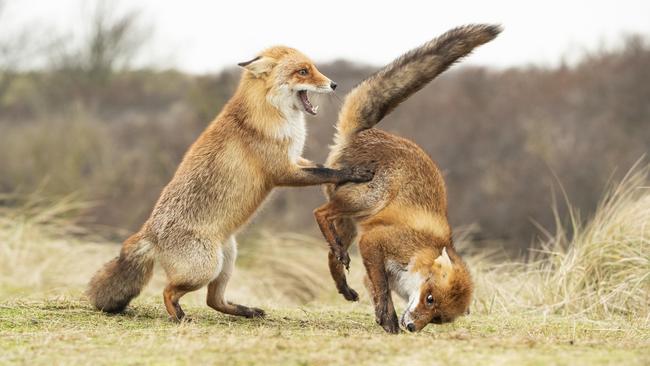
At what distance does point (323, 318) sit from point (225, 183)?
1474 mm

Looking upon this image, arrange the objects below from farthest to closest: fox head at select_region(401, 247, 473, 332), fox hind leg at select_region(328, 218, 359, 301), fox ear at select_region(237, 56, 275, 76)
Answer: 1. fox hind leg at select_region(328, 218, 359, 301)
2. fox ear at select_region(237, 56, 275, 76)
3. fox head at select_region(401, 247, 473, 332)

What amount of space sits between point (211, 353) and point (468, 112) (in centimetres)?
2157

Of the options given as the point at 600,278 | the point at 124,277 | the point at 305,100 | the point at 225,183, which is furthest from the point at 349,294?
the point at 600,278

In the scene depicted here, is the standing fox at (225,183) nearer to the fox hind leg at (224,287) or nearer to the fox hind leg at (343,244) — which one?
the fox hind leg at (224,287)

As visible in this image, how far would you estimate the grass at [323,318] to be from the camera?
4547 millimetres

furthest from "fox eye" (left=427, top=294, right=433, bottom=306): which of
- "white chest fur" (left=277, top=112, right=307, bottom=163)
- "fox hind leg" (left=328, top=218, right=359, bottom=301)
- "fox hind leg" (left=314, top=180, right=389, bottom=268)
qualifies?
"white chest fur" (left=277, top=112, right=307, bottom=163)

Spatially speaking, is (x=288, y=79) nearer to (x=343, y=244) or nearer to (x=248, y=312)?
(x=343, y=244)

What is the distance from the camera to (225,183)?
6.27 metres

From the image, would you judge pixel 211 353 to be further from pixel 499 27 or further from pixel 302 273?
pixel 302 273

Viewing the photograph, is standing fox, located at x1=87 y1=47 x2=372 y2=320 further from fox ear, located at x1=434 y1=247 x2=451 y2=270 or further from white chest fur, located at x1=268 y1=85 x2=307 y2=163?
fox ear, located at x1=434 y1=247 x2=451 y2=270

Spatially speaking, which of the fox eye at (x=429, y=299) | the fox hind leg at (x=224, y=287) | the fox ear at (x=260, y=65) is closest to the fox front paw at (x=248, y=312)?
the fox hind leg at (x=224, y=287)

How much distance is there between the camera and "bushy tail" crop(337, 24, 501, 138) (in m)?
6.43

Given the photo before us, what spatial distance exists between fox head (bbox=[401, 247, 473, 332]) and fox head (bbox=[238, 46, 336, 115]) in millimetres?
1574

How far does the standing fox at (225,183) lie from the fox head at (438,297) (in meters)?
0.99
